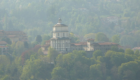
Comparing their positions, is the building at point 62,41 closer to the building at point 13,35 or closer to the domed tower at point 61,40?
the domed tower at point 61,40

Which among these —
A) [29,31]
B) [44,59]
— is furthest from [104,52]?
[29,31]

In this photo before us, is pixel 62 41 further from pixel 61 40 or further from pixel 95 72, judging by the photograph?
pixel 95 72

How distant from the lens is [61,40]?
328 feet

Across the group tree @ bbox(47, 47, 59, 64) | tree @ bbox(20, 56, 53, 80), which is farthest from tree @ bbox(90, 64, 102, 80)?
tree @ bbox(20, 56, 53, 80)

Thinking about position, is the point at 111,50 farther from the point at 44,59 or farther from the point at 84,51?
the point at 44,59

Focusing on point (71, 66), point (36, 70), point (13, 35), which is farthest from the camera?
point (13, 35)

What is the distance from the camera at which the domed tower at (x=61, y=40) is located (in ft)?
328

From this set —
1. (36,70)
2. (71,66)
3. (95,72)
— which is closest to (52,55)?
(71,66)

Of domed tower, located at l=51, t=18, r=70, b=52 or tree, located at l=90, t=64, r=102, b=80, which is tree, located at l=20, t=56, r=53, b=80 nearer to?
domed tower, located at l=51, t=18, r=70, b=52

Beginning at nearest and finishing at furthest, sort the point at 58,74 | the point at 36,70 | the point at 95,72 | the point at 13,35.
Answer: the point at 58,74 → the point at 36,70 → the point at 95,72 → the point at 13,35

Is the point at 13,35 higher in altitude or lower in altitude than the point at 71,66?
higher

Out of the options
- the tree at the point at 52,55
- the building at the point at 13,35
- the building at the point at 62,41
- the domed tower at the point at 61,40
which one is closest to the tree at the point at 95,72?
the tree at the point at 52,55

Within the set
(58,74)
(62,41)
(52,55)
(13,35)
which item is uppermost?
(13,35)

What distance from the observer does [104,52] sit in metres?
104
